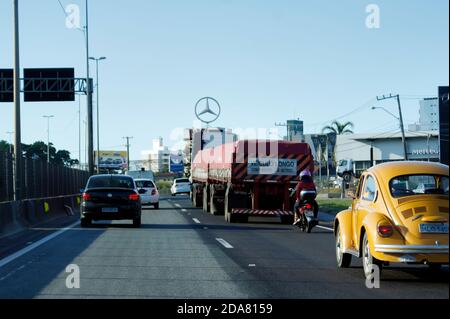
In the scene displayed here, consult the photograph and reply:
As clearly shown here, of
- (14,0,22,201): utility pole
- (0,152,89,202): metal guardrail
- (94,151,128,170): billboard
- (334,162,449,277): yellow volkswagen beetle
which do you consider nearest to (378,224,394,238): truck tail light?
(334,162,449,277): yellow volkswagen beetle

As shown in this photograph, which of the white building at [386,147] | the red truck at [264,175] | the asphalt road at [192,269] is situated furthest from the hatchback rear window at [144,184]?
the white building at [386,147]

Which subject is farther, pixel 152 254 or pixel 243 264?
pixel 152 254

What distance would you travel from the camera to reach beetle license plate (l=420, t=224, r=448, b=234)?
10070 mm

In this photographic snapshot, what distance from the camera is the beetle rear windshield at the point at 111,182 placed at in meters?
23.7

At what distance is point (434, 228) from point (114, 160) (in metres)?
124

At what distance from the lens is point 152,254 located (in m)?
14.6

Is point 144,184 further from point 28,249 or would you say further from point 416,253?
point 416,253

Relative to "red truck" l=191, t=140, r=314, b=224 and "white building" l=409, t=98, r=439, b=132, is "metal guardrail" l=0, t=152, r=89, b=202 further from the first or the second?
"white building" l=409, t=98, r=439, b=132

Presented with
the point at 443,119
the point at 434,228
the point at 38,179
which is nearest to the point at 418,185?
the point at 434,228

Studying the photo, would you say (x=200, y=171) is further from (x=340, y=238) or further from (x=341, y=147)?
(x=341, y=147)

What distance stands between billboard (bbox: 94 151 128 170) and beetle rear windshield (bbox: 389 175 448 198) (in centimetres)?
11850

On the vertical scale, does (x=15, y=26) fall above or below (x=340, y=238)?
above
